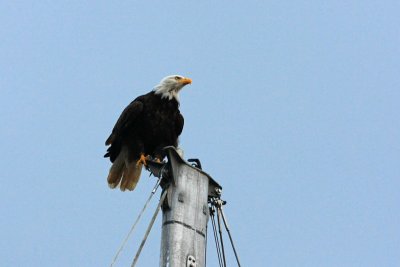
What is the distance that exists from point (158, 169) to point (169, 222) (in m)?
0.52

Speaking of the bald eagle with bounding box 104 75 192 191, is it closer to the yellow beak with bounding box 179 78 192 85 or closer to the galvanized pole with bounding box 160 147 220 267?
the yellow beak with bounding box 179 78 192 85

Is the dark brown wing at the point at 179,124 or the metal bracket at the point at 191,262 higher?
the dark brown wing at the point at 179,124

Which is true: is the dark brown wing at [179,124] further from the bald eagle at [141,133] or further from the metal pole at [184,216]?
the metal pole at [184,216]

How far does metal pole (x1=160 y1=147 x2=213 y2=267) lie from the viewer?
5.07 meters

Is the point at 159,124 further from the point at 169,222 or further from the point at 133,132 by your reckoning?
the point at 169,222

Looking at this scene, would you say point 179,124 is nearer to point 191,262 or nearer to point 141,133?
point 141,133

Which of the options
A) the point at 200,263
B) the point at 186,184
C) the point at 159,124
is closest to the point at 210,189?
the point at 186,184

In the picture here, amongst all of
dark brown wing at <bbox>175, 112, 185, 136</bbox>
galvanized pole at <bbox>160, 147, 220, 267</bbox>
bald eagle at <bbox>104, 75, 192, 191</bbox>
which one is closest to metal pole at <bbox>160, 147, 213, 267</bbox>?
galvanized pole at <bbox>160, 147, 220, 267</bbox>

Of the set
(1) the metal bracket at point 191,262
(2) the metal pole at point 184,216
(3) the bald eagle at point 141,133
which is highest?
(3) the bald eagle at point 141,133

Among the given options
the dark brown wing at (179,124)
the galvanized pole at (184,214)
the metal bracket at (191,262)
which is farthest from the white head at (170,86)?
the metal bracket at (191,262)

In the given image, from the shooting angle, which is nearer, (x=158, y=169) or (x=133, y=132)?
(x=158, y=169)

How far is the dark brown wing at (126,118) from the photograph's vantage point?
909 cm

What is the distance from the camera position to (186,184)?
546cm

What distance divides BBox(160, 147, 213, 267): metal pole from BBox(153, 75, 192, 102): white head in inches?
150
